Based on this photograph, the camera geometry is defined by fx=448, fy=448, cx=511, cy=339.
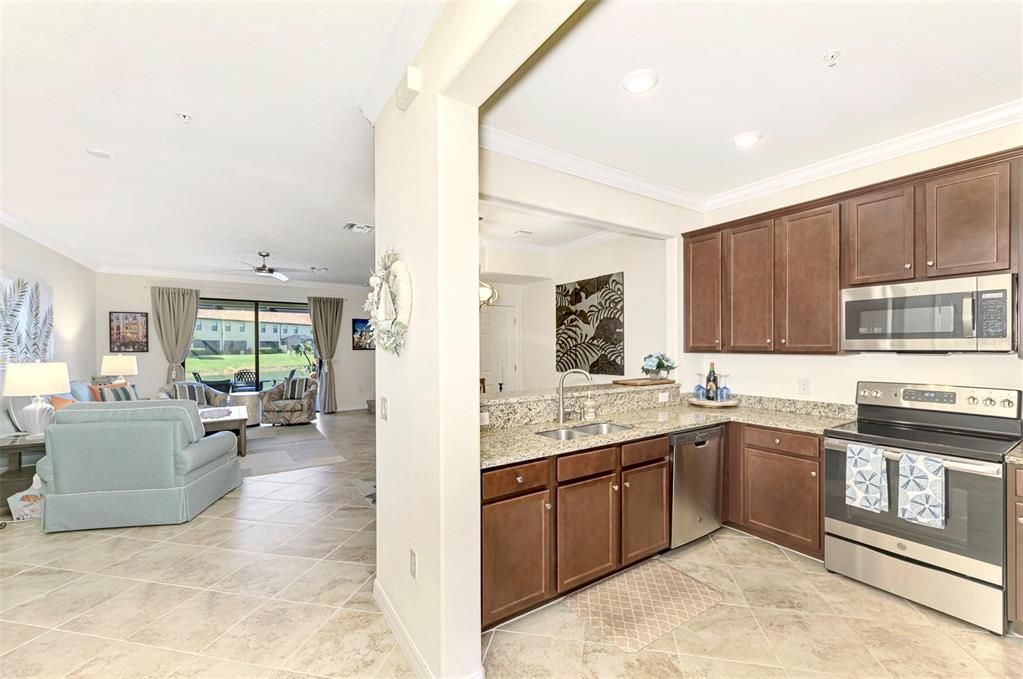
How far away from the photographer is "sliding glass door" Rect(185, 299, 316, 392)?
326 inches

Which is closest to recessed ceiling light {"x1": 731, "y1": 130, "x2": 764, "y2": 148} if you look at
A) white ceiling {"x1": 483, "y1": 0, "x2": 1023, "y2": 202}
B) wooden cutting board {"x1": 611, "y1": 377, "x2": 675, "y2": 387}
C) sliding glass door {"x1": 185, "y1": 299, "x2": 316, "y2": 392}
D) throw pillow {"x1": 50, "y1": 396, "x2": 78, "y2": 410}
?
white ceiling {"x1": 483, "y1": 0, "x2": 1023, "y2": 202}

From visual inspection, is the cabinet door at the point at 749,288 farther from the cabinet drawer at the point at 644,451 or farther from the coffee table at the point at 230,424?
the coffee table at the point at 230,424

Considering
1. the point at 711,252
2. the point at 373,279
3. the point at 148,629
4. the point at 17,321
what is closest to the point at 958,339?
the point at 711,252

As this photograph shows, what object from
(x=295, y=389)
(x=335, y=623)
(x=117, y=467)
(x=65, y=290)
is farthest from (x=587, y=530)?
(x=65, y=290)

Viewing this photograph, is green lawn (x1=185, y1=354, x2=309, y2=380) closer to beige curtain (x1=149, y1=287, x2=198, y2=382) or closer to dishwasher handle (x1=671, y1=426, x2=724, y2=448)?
beige curtain (x1=149, y1=287, x2=198, y2=382)

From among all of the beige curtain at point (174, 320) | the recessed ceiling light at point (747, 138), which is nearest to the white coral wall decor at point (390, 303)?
the recessed ceiling light at point (747, 138)

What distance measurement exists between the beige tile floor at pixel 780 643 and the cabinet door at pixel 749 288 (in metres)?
1.66

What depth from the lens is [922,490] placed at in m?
2.29

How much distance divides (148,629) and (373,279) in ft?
6.77

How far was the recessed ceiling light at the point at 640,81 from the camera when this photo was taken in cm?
213

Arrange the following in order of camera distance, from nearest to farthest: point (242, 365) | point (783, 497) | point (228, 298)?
point (783, 497) < point (228, 298) < point (242, 365)

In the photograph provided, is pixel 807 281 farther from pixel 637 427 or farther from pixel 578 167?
pixel 578 167

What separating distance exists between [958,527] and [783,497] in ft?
2.76

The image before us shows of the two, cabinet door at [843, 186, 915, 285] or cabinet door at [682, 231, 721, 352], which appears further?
cabinet door at [682, 231, 721, 352]
